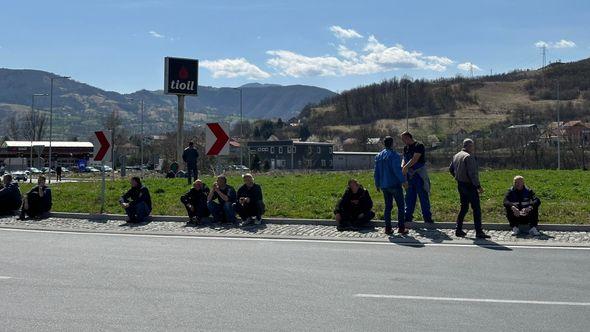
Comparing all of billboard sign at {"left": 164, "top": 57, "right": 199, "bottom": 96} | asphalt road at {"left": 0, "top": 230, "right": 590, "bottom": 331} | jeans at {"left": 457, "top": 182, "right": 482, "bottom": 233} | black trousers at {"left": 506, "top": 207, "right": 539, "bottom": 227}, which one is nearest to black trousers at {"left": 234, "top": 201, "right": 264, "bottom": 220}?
asphalt road at {"left": 0, "top": 230, "right": 590, "bottom": 331}

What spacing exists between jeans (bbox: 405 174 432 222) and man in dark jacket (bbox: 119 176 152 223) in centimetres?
626

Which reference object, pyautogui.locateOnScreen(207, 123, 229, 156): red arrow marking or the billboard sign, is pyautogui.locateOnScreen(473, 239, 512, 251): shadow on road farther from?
the billboard sign

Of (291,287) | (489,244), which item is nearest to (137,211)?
(489,244)

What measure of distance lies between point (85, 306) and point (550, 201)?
1287 cm

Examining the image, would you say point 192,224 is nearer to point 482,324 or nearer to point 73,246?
point 73,246

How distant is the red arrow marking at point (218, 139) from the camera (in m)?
17.0

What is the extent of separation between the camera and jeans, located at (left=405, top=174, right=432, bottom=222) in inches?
543

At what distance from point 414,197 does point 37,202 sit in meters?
9.65

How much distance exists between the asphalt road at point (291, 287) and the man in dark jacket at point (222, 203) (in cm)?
278

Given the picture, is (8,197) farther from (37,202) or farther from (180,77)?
(180,77)

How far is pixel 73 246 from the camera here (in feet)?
39.8

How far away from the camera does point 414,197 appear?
1398 cm

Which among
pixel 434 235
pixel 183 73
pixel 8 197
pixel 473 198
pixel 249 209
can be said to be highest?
pixel 183 73

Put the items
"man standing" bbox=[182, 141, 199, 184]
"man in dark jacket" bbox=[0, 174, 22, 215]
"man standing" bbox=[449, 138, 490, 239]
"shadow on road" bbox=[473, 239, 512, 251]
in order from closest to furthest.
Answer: "shadow on road" bbox=[473, 239, 512, 251]
"man standing" bbox=[449, 138, 490, 239]
"man in dark jacket" bbox=[0, 174, 22, 215]
"man standing" bbox=[182, 141, 199, 184]
